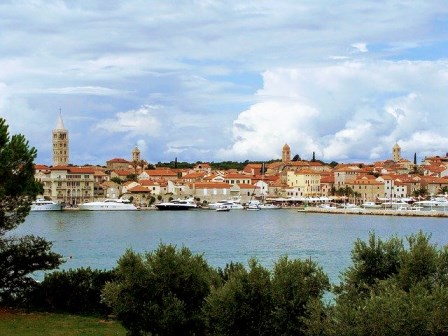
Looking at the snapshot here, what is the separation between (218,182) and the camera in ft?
366

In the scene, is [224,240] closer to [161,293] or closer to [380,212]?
[161,293]

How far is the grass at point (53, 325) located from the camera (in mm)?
13875

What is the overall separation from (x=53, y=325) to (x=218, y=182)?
319 ft

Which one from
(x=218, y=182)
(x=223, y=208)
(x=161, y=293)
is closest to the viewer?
(x=161, y=293)

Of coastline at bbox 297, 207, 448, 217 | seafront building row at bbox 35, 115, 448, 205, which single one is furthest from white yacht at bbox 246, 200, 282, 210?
coastline at bbox 297, 207, 448, 217

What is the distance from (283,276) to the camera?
40.3 ft

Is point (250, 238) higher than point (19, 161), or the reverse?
point (19, 161)

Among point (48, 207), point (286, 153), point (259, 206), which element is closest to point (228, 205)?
point (259, 206)

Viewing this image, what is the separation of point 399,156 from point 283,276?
519 feet

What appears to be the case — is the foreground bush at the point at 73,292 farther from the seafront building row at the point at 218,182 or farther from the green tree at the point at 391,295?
the seafront building row at the point at 218,182

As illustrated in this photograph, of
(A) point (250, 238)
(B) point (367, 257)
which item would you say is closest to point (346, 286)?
(B) point (367, 257)

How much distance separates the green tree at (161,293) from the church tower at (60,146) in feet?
383

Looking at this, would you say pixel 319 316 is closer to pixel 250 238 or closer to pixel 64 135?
pixel 250 238

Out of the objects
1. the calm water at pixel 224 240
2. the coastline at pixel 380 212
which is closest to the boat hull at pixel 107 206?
the coastline at pixel 380 212
